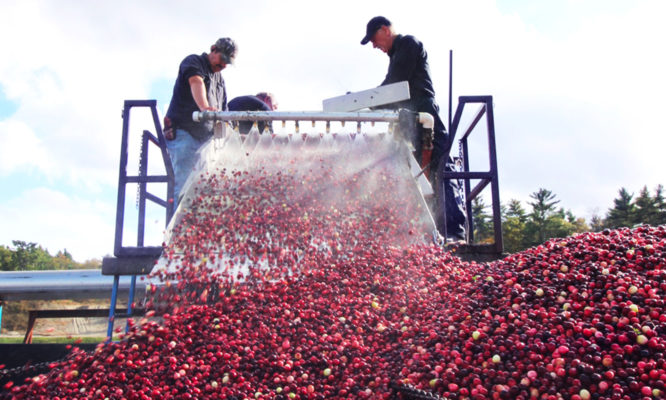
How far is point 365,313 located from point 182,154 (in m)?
3.28

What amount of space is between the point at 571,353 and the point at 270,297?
2.17 metres

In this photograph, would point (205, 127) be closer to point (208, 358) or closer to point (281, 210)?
point (281, 210)

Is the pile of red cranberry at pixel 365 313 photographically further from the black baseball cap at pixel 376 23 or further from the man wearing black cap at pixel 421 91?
the black baseball cap at pixel 376 23

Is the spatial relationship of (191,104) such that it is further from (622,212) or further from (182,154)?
(622,212)

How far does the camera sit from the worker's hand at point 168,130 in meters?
5.52

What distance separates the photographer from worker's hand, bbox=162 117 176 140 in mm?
5523

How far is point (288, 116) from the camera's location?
5.08 m

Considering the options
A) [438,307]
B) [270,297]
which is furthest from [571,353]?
[270,297]

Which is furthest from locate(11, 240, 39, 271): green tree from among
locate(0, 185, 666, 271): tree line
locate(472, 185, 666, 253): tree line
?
locate(472, 185, 666, 253): tree line

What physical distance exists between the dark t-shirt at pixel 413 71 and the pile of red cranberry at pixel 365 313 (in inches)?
55.9

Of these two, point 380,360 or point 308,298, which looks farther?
point 308,298

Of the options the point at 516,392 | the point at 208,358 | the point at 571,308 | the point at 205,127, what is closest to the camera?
the point at 516,392

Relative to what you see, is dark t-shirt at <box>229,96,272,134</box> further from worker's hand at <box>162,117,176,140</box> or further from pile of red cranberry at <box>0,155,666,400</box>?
pile of red cranberry at <box>0,155,666,400</box>

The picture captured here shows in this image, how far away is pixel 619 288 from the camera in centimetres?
287
